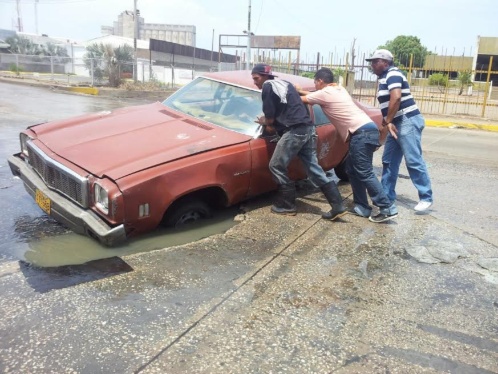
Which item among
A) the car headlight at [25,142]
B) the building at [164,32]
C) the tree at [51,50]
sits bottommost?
the car headlight at [25,142]

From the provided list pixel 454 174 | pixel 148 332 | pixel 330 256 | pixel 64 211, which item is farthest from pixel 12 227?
pixel 454 174

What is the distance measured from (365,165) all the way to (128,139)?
2406 mm

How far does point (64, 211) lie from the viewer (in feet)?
12.6

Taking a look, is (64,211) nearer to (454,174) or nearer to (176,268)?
(176,268)

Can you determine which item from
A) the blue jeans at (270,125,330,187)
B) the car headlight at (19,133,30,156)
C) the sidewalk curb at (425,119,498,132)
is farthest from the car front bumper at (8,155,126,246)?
the sidewalk curb at (425,119,498,132)

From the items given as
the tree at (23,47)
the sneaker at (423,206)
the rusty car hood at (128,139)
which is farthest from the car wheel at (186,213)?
the tree at (23,47)

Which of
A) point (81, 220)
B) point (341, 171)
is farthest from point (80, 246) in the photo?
point (341, 171)

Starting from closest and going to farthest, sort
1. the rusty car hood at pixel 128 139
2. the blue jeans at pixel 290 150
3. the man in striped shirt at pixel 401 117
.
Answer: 1. the rusty car hood at pixel 128 139
2. the blue jeans at pixel 290 150
3. the man in striped shirt at pixel 401 117

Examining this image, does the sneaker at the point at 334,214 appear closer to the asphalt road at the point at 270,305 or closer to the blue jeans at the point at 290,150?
the asphalt road at the point at 270,305

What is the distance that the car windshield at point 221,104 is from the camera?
494 cm

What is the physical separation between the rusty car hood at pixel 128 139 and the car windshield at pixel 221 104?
0.16 meters

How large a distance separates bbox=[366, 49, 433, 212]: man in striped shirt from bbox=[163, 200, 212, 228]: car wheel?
2.24 meters

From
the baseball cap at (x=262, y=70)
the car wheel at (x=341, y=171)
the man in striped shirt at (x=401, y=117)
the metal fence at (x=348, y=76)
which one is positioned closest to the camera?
the baseball cap at (x=262, y=70)

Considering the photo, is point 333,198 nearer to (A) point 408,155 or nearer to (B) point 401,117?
(A) point 408,155
